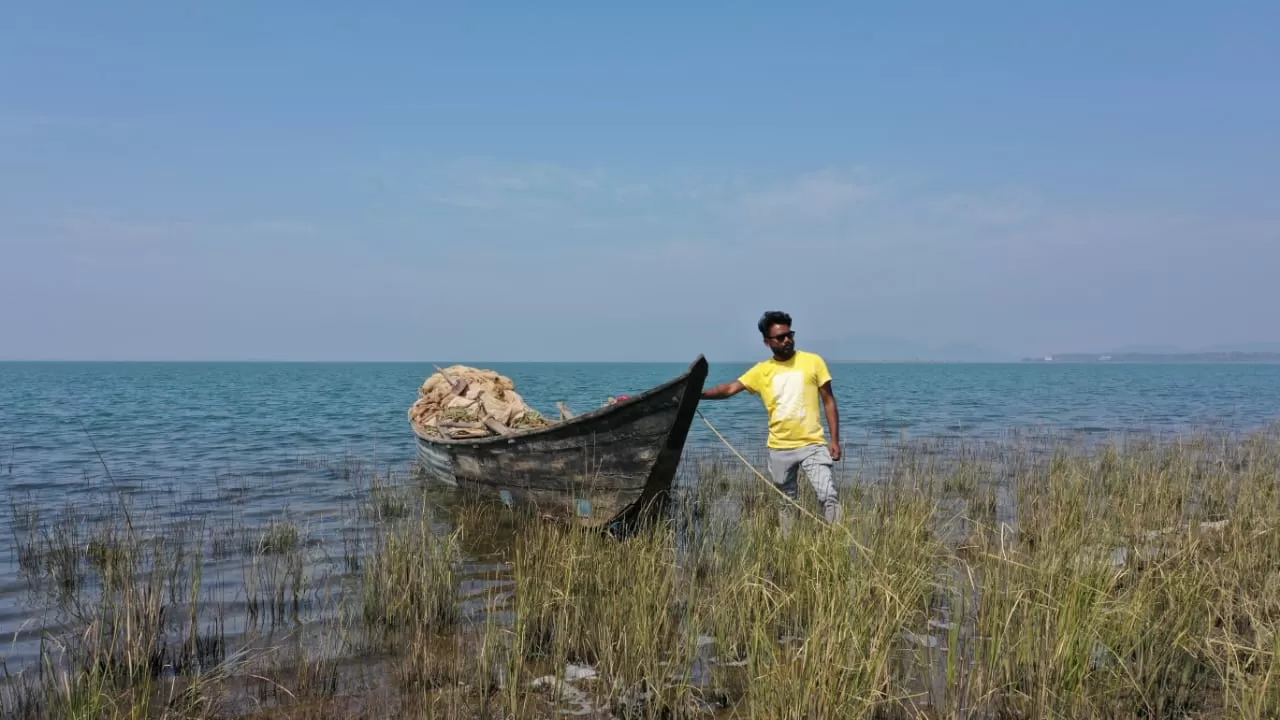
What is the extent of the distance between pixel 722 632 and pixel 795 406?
9.05 ft

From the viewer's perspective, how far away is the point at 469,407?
13602 millimetres

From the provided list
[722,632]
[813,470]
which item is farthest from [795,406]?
[722,632]

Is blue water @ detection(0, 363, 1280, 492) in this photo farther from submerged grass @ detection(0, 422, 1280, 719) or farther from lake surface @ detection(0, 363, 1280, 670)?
submerged grass @ detection(0, 422, 1280, 719)

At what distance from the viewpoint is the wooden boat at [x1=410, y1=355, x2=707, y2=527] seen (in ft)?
25.7

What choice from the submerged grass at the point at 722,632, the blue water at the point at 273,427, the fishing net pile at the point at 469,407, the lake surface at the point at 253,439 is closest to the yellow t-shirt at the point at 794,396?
the submerged grass at the point at 722,632

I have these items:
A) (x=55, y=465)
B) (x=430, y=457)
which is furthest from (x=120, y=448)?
(x=430, y=457)

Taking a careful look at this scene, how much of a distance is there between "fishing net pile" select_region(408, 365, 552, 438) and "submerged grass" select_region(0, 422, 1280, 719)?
17.4 feet

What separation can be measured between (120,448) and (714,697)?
1921 cm

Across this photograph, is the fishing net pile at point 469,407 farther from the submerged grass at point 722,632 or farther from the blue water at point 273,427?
the submerged grass at point 722,632

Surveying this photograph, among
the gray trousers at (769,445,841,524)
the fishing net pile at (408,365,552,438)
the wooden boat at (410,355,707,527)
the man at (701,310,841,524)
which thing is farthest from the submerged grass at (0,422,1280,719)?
the fishing net pile at (408,365,552,438)

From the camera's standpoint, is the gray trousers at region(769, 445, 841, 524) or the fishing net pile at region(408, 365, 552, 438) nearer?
the gray trousers at region(769, 445, 841, 524)

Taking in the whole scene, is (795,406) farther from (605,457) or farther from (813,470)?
(605,457)

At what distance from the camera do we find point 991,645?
373 cm

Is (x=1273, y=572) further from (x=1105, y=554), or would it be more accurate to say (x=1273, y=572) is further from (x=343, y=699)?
(x=343, y=699)
